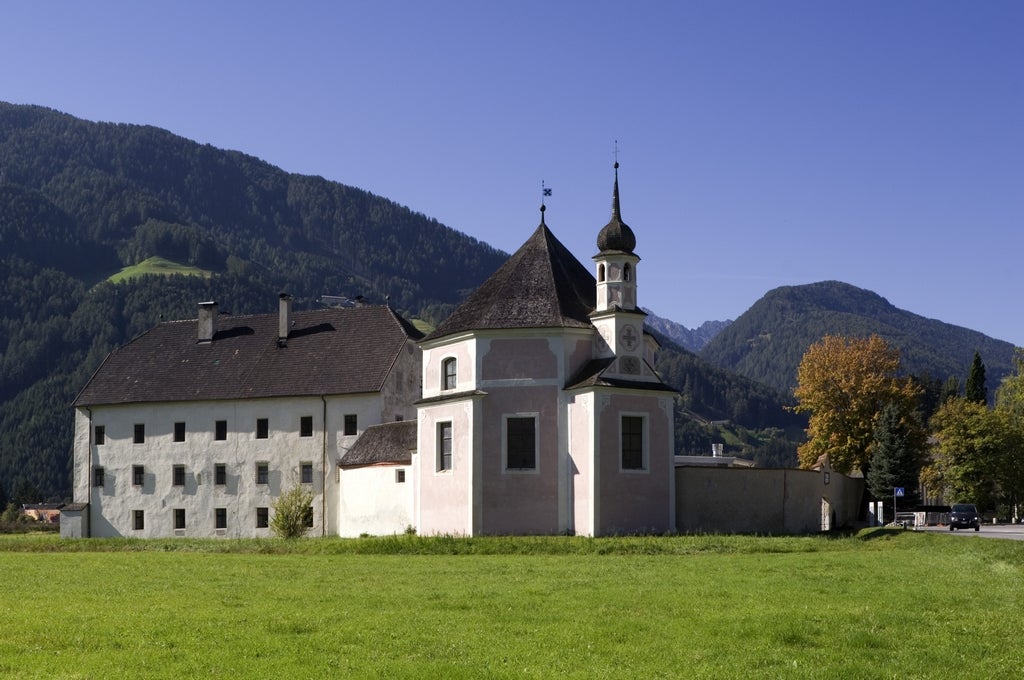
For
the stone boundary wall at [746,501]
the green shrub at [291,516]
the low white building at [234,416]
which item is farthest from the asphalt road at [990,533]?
the low white building at [234,416]

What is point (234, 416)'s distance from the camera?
225ft

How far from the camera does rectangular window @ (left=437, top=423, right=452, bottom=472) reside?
4904 cm

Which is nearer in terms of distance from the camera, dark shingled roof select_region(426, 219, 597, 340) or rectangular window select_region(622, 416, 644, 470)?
rectangular window select_region(622, 416, 644, 470)

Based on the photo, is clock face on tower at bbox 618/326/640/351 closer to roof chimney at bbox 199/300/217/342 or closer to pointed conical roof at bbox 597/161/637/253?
pointed conical roof at bbox 597/161/637/253

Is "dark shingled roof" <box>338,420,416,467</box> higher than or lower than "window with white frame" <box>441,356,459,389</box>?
lower

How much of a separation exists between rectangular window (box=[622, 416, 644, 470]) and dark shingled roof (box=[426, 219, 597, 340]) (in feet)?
13.6

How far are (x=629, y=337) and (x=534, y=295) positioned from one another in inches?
168

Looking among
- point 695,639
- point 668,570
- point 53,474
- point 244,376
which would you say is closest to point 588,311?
point 668,570

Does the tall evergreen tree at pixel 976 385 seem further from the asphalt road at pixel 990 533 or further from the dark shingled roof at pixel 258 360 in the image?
the dark shingled roof at pixel 258 360

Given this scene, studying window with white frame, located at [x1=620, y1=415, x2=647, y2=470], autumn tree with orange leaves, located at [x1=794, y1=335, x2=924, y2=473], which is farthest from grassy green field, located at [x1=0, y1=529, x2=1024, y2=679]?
autumn tree with orange leaves, located at [x1=794, y1=335, x2=924, y2=473]

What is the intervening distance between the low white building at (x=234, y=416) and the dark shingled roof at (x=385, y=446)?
696 centimetres

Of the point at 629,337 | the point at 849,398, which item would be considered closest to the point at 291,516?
the point at 629,337

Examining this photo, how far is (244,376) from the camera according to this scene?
69.4 m

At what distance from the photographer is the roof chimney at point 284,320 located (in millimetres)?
71250
